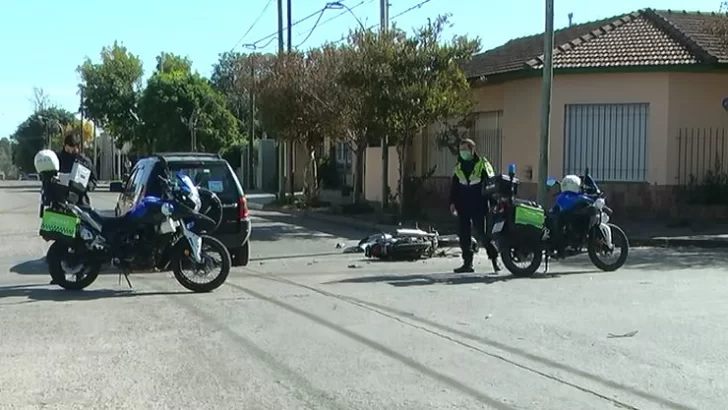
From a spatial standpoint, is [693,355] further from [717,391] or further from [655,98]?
[655,98]

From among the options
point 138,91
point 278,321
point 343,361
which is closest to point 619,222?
point 278,321

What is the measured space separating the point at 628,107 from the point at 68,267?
50.7ft

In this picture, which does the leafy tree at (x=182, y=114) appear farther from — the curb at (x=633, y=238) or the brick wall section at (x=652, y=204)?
the brick wall section at (x=652, y=204)

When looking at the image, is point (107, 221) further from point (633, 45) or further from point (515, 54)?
point (515, 54)

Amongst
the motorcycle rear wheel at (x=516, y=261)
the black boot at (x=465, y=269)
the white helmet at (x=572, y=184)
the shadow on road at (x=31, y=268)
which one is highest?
the white helmet at (x=572, y=184)

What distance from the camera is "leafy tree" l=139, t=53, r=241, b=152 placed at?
193 feet

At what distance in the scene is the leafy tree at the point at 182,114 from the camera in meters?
58.7

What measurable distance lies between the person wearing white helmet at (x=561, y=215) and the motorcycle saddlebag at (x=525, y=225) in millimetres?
376

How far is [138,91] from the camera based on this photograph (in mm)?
69062

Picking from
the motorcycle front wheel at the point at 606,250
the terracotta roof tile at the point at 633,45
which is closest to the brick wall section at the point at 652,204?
the terracotta roof tile at the point at 633,45

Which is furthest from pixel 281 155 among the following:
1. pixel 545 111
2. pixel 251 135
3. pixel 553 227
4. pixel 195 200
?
pixel 195 200

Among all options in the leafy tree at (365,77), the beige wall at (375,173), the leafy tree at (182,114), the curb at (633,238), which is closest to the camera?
the curb at (633,238)

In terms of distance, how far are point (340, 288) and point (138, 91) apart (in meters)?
59.8

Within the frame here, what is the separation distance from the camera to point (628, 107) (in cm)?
2295
